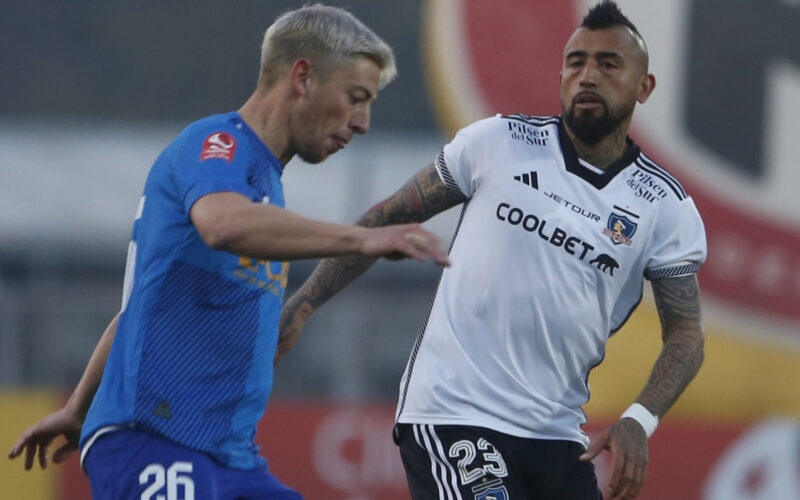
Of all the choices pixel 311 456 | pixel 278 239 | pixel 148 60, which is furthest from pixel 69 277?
pixel 278 239

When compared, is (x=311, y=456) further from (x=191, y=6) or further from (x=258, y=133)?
(x=191, y=6)

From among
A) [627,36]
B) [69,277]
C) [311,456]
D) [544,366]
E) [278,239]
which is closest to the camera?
[278,239]

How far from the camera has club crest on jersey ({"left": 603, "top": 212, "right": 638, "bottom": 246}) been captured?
13.8 ft

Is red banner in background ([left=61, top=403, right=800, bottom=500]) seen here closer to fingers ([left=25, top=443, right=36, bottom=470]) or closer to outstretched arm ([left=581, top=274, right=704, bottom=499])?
outstretched arm ([left=581, top=274, right=704, bottom=499])

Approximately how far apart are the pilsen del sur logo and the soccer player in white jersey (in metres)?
6.35

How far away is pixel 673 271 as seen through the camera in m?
4.25

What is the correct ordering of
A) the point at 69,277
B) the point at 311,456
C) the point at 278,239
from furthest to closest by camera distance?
the point at 69,277
the point at 311,456
the point at 278,239

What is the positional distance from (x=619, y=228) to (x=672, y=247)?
20cm

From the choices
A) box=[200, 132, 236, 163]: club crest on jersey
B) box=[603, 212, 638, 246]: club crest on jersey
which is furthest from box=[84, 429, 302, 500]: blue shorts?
box=[603, 212, 638, 246]: club crest on jersey

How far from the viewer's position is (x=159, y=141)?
42.9 feet

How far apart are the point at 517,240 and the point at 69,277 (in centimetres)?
966

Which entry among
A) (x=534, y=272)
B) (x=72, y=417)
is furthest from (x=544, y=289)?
(x=72, y=417)

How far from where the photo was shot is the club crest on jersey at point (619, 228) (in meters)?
4.19

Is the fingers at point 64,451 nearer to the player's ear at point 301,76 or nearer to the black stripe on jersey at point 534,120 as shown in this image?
the player's ear at point 301,76
